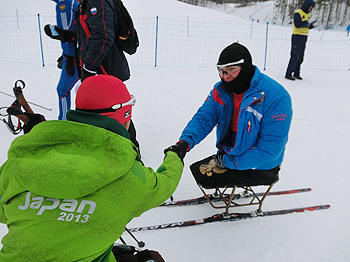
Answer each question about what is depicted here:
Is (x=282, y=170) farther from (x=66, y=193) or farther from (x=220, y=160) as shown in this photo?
(x=66, y=193)

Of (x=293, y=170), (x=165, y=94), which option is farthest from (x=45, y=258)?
(x=165, y=94)

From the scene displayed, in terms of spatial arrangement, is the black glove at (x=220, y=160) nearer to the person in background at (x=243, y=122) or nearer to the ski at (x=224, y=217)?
the person in background at (x=243, y=122)

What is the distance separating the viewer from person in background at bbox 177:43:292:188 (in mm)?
2121

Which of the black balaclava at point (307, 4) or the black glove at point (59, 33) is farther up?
the black balaclava at point (307, 4)

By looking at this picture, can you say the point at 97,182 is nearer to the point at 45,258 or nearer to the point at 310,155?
the point at 45,258

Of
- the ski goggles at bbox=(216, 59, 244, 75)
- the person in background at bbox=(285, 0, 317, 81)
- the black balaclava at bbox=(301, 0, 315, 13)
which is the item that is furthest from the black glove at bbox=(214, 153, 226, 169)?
the black balaclava at bbox=(301, 0, 315, 13)

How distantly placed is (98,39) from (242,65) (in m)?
1.43

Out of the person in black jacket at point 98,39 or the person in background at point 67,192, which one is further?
the person in black jacket at point 98,39

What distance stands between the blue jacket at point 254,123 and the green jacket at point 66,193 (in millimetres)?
1195

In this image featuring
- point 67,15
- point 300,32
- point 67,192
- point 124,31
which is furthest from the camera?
point 300,32

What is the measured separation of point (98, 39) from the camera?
2793mm

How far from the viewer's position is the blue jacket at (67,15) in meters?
3.18

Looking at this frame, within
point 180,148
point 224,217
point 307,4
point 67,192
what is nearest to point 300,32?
point 307,4

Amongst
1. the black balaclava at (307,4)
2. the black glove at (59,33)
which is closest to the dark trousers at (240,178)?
the black glove at (59,33)
